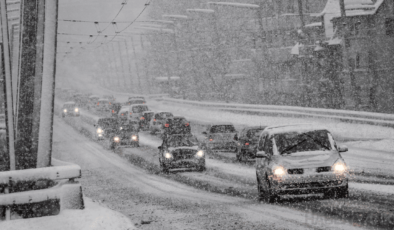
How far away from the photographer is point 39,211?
8.34 m

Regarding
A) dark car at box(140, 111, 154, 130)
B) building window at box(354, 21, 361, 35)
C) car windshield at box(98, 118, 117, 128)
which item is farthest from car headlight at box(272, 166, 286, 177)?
building window at box(354, 21, 361, 35)

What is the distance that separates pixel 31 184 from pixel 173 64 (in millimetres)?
106249

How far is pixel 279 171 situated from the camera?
11.9 metres

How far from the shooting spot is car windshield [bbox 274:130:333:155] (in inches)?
500

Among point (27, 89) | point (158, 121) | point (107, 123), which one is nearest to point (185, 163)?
point (27, 89)

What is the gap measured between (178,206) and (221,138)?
50.3 ft

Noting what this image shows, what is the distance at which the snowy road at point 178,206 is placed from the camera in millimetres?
9828

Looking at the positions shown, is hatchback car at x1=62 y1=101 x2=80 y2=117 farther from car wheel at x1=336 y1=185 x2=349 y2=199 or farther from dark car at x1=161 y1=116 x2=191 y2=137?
car wheel at x1=336 y1=185 x2=349 y2=199

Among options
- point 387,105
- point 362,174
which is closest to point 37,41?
point 362,174

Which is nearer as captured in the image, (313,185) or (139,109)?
(313,185)

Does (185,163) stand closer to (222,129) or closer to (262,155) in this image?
(222,129)

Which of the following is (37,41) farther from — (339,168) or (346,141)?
(346,141)

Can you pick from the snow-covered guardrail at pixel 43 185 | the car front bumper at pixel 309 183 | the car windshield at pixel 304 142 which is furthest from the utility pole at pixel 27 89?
the car windshield at pixel 304 142

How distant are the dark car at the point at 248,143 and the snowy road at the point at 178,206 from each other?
4.35 m
